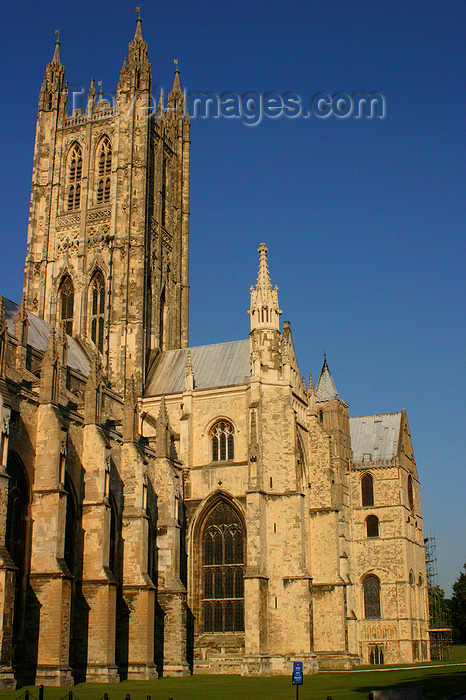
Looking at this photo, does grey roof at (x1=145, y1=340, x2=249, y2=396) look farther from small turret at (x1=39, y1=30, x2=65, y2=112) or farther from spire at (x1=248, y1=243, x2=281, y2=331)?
small turret at (x1=39, y1=30, x2=65, y2=112)

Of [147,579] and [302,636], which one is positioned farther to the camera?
[302,636]

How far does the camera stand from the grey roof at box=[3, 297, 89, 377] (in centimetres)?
4112

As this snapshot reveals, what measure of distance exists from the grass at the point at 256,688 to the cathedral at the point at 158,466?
1.80 metres

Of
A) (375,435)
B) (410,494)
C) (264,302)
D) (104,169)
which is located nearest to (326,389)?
(375,435)

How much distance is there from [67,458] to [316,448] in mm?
18497

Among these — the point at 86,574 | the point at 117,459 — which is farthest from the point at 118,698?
the point at 117,459

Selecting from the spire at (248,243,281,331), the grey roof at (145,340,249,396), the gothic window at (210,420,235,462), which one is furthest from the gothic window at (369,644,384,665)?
the spire at (248,243,281,331)

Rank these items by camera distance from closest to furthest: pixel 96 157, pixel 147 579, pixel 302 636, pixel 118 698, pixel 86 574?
pixel 118 698, pixel 86 574, pixel 147 579, pixel 302 636, pixel 96 157

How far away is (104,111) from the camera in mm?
54469

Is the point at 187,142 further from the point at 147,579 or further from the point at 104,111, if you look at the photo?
the point at 147,579

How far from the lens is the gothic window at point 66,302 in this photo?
1990 inches

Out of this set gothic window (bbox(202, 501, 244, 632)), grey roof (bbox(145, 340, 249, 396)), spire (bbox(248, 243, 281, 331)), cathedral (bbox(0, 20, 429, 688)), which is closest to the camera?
cathedral (bbox(0, 20, 429, 688))

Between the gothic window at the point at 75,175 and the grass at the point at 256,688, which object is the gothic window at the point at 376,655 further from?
the gothic window at the point at 75,175

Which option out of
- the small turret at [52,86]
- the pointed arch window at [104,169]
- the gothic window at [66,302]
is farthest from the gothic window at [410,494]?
the small turret at [52,86]
